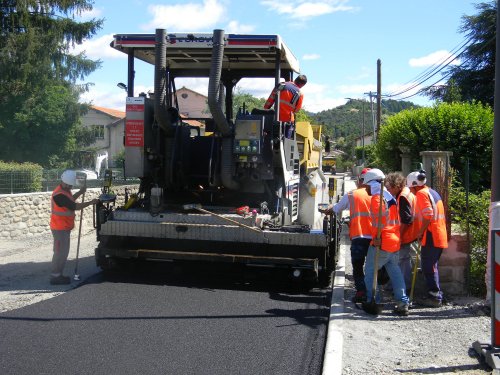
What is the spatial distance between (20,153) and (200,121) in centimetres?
2180

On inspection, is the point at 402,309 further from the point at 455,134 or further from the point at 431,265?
the point at 455,134

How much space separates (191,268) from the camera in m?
7.98

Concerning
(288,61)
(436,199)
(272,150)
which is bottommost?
(436,199)

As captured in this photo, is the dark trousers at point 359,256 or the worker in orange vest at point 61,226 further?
the worker in orange vest at point 61,226

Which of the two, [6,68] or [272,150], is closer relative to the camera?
[272,150]

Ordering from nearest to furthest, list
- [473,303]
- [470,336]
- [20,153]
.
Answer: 1. [470,336]
2. [473,303]
3. [20,153]

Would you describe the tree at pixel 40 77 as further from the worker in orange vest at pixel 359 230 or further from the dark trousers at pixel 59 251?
the worker in orange vest at pixel 359 230

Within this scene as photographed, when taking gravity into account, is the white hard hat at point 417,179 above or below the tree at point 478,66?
below

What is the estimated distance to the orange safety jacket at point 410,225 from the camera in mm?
6793

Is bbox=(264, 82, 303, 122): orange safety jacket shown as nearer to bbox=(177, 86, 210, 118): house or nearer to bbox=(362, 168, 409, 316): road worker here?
bbox=(177, 86, 210, 118): house

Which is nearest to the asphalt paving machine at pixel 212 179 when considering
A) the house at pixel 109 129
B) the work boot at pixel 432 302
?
the work boot at pixel 432 302

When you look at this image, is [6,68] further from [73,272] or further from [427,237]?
[427,237]

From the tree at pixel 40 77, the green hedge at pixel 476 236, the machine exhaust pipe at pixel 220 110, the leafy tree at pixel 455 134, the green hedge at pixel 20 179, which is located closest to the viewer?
the machine exhaust pipe at pixel 220 110

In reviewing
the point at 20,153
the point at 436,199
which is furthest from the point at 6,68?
the point at 436,199
